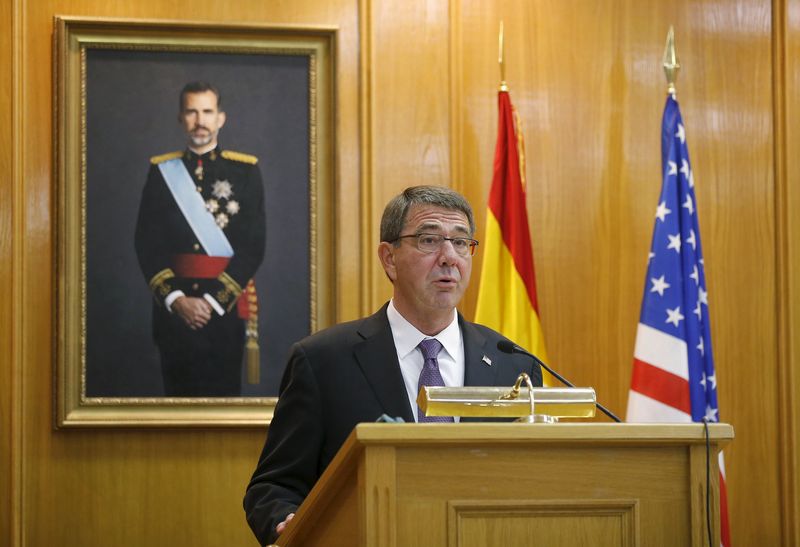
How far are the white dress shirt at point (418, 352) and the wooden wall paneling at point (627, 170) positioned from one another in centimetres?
162

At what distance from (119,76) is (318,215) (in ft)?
3.50

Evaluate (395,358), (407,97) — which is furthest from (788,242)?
(395,358)

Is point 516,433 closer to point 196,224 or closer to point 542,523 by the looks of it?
point 542,523

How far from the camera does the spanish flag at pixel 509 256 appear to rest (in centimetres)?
463

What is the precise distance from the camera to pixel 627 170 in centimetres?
500

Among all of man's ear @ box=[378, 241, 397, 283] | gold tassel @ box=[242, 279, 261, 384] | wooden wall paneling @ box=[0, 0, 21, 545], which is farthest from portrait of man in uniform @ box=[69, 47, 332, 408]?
man's ear @ box=[378, 241, 397, 283]

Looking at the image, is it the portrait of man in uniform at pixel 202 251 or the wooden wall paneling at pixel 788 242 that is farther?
the wooden wall paneling at pixel 788 242

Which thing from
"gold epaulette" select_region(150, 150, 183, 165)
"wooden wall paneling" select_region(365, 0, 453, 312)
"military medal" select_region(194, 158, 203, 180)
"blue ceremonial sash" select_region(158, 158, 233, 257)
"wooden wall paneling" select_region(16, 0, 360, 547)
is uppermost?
"wooden wall paneling" select_region(365, 0, 453, 312)

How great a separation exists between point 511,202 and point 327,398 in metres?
1.77

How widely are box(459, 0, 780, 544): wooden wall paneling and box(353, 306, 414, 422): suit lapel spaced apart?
65.9 inches

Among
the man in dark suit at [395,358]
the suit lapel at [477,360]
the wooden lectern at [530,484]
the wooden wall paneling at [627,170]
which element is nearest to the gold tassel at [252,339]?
the wooden wall paneling at [627,170]

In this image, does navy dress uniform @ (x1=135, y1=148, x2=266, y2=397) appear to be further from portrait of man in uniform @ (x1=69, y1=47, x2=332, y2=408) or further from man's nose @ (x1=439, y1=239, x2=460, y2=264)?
man's nose @ (x1=439, y1=239, x2=460, y2=264)

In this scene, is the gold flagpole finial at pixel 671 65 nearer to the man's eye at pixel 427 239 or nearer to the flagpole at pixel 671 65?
the flagpole at pixel 671 65

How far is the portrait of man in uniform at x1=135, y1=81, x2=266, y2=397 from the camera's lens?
184 inches
